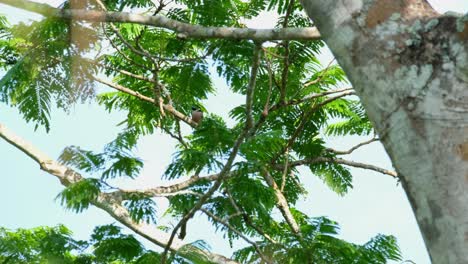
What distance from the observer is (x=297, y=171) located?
23.6 ft

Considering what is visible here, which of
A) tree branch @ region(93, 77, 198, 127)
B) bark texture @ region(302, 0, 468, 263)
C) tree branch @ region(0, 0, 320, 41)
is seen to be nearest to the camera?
bark texture @ region(302, 0, 468, 263)

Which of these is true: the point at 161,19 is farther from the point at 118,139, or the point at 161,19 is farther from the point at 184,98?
the point at 184,98

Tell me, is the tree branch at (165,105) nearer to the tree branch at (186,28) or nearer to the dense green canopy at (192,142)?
the dense green canopy at (192,142)

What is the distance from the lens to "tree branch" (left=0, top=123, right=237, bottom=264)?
196 inches

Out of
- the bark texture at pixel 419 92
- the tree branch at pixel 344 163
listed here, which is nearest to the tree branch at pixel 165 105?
the tree branch at pixel 344 163

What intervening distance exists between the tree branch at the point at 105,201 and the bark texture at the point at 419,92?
2282 millimetres

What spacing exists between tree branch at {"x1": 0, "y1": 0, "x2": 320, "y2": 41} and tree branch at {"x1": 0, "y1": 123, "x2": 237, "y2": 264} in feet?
4.28

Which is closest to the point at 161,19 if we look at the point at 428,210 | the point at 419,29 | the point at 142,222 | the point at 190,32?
the point at 190,32

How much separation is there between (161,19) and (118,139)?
172 centimetres

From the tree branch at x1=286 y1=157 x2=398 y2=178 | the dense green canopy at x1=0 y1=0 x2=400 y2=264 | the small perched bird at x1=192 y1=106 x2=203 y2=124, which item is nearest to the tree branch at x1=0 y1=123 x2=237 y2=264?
the dense green canopy at x1=0 y1=0 x2=400 y2=264

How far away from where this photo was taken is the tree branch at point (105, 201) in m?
4.98

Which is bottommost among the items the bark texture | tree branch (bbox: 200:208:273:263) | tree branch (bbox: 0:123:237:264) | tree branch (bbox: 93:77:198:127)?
the bark texture

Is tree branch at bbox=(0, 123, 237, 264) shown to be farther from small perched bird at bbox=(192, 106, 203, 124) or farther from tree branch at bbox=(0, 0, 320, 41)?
small perched bird at bbox=(192, 106, 203, 124)

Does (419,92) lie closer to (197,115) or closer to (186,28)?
(186,28)
